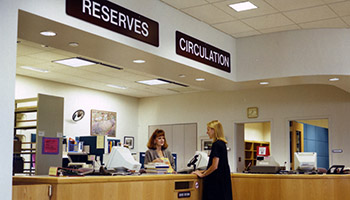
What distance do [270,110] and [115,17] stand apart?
685 centimetres

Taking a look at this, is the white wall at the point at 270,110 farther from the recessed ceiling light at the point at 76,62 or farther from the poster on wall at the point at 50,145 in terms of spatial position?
the poster on wall at the point at 50,145

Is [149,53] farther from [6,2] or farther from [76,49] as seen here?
[6,2]

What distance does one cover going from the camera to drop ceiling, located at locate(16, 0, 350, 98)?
17.4 feet

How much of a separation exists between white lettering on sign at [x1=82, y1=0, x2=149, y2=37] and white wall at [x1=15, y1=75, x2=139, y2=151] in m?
5.42

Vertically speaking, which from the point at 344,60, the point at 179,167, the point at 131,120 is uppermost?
the point at 344,60

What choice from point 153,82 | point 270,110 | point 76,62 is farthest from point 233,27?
point 270,110

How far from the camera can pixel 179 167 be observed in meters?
12.8

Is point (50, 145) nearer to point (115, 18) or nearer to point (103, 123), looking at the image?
point (115, 18)

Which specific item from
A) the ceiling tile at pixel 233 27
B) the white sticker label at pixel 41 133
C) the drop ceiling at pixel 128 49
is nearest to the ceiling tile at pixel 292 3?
the drop ceiling at pixel 128 49

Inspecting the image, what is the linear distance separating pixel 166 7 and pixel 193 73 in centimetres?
138

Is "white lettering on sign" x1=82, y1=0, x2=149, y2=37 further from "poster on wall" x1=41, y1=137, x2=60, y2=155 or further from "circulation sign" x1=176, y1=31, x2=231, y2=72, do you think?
"poster on wall" x1=41, y1=137, x2=60, y2=155

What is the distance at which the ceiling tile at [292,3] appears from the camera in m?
6.36

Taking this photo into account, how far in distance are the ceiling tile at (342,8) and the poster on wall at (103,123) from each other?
7.24 meters

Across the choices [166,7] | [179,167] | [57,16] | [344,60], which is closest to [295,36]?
[344,60]
